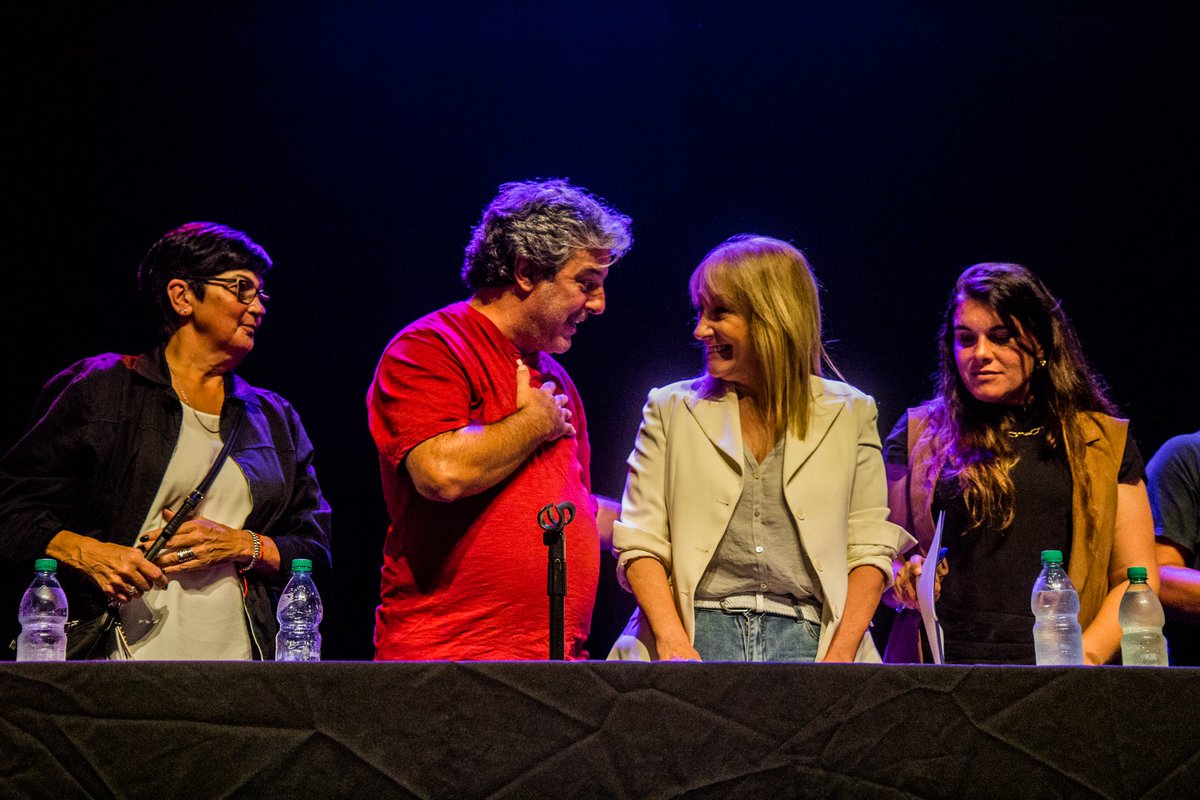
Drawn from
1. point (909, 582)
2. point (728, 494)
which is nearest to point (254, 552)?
point (728, 494)

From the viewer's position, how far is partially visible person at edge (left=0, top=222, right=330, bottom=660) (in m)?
2.75

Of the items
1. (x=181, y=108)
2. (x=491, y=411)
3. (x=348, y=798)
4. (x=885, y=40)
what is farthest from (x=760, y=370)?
(x=181, y=108)

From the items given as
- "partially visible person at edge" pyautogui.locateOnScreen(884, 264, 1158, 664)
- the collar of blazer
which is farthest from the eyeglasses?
"partially visible person at edge" pyautogui.locateOnScreen(884, 264, 1158, 664)

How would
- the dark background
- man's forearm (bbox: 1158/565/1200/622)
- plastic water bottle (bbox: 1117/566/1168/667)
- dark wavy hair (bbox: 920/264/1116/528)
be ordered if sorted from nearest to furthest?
plastic water bottle (bbox: 1117/566/1168/667)
dark wavy hair (bbox: 920/264/1116/528)
man's forearm (bbox: 1158/565/1200/622)
the dark background

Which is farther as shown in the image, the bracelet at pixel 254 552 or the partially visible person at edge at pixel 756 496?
the bracelet at pixel 254 552

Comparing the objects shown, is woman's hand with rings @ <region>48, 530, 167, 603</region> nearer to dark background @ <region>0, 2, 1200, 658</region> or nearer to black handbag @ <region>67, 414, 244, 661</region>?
black handbag @ <region>67, 414, 244, 661</region>

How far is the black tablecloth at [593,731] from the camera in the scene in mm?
1458

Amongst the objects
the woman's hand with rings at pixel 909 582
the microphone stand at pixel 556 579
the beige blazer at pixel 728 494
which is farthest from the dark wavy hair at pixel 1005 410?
the microphone stand at pixel 556 579

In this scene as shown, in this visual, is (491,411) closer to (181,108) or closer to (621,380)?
(621,380)

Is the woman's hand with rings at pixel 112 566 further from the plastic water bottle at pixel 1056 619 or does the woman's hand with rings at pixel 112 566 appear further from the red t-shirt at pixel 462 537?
the plastic water bottle at pixel 1056 619

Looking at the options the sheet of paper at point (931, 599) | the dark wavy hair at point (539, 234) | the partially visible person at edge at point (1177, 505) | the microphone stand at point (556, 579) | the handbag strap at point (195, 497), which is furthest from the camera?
the partially visible person at edge at point (1177, 505)

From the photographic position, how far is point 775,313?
2.71 m

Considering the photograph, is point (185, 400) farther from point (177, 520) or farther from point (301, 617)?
point (301, 617)

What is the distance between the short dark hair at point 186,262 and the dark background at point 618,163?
86 cm
